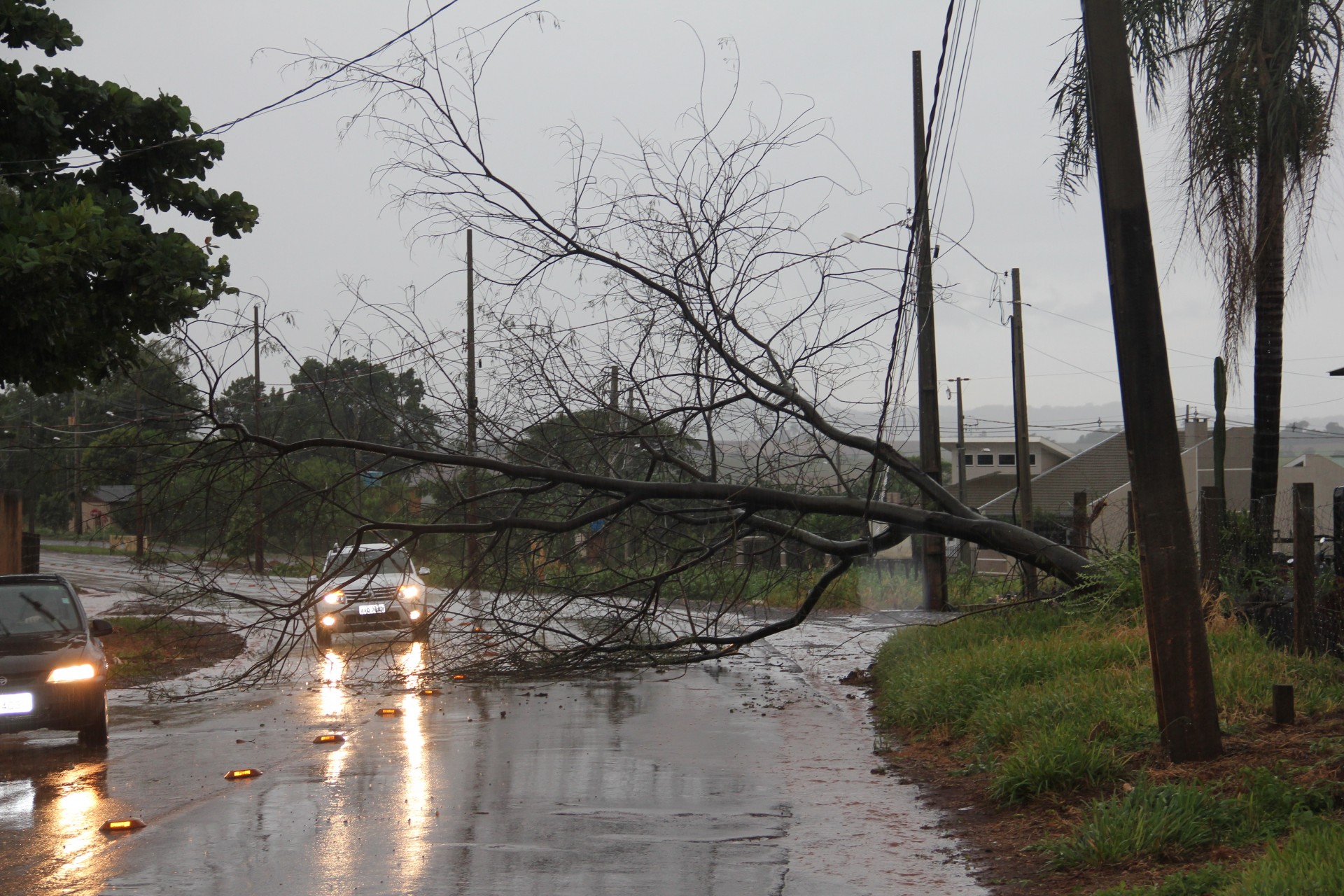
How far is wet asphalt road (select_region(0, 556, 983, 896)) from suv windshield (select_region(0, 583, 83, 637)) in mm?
1006

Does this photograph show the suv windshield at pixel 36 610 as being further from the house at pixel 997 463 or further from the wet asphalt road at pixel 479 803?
the house at pixel 997 463

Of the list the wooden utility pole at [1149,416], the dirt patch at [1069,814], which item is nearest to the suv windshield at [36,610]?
the dirt patch at [1069,814]

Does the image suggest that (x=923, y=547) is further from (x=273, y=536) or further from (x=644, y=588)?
(x=273, y=536)

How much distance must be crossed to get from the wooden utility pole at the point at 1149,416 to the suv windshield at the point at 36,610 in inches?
345

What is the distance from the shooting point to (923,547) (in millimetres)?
18016

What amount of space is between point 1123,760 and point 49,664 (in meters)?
8.14

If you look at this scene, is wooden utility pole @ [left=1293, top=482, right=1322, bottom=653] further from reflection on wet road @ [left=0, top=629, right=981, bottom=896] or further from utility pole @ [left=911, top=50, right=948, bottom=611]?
utility pole @ [left=911, top=50, right=948, bottom=611]

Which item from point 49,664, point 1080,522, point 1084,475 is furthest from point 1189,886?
point 1084,475

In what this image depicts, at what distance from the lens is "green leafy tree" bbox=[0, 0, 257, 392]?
832 centimetres

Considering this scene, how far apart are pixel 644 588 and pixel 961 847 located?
375cm

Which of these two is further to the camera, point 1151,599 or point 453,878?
point 1151,599

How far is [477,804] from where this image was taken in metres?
7.36

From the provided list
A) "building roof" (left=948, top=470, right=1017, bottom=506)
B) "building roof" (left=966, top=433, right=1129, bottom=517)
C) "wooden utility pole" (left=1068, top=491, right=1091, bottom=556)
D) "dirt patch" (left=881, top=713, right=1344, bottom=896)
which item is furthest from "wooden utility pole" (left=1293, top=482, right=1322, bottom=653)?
"building roof" (left=948, top=470, right=1017, bottom=506)

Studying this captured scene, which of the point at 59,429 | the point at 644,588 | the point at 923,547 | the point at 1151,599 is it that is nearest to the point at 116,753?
the point at 59,429
